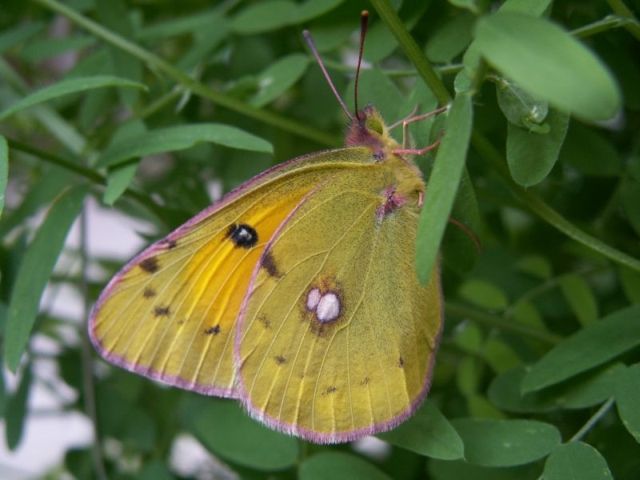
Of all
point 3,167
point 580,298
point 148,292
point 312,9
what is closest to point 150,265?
point 148,292

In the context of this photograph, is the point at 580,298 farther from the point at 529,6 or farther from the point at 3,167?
the point at 3,167

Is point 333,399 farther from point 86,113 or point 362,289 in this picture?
point 86,113

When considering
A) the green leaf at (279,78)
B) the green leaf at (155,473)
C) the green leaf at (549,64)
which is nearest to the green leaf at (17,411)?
the green leaf at (155,473)

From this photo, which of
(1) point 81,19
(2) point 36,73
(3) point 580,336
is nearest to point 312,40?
(1) point 81,19

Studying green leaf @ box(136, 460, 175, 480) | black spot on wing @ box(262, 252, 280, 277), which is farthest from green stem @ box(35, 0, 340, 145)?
green leaf @ box(136, 460, 175, 480)

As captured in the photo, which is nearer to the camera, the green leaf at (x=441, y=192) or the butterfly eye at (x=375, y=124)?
the green leaf at (x=441, y=192)

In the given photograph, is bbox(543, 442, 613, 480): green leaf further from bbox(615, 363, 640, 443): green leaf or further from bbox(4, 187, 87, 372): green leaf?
bbox(4, 187, 87, 372): green leaf

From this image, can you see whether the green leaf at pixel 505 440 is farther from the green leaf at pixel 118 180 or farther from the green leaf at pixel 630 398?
the green leaf at pixel 118 180
